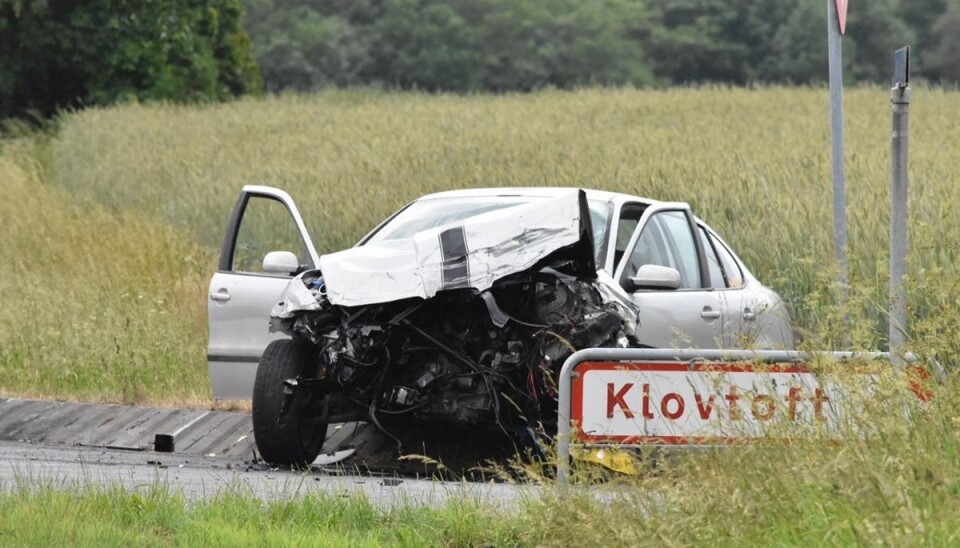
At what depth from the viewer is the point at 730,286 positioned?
11.7 meters

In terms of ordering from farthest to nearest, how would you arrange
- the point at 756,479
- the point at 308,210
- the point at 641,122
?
the point at 641,122 → the point at 308,210 → the point at 756,479

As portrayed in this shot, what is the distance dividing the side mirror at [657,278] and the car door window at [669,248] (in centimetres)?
47

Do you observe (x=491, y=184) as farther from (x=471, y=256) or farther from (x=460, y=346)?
(x=471, y=256)

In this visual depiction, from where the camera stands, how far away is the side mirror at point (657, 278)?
982 centimetres

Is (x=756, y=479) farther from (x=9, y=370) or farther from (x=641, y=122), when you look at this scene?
(x=641, y=122)

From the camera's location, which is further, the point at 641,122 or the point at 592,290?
the point at 641,122

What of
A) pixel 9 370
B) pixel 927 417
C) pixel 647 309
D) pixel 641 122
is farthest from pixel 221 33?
pixel 927 417

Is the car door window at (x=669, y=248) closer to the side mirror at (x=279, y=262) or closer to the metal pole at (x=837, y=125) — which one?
the metal pole at (x=837, y=125)

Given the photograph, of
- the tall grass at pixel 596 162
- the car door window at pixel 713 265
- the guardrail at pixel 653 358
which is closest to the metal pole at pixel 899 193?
the tall grass at pixel 596 162

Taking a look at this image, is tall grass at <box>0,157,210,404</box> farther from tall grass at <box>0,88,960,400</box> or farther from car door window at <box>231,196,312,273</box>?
car door window at <box>231,196,312,273</box>

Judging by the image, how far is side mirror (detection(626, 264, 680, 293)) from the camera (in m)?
9.82

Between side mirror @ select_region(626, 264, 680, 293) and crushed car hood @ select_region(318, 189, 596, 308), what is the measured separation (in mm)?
754

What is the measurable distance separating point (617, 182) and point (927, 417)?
13.6 metres

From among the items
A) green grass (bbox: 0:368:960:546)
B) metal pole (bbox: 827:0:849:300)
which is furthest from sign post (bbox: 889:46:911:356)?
metal pole (bbox: 827:0:849:300)
